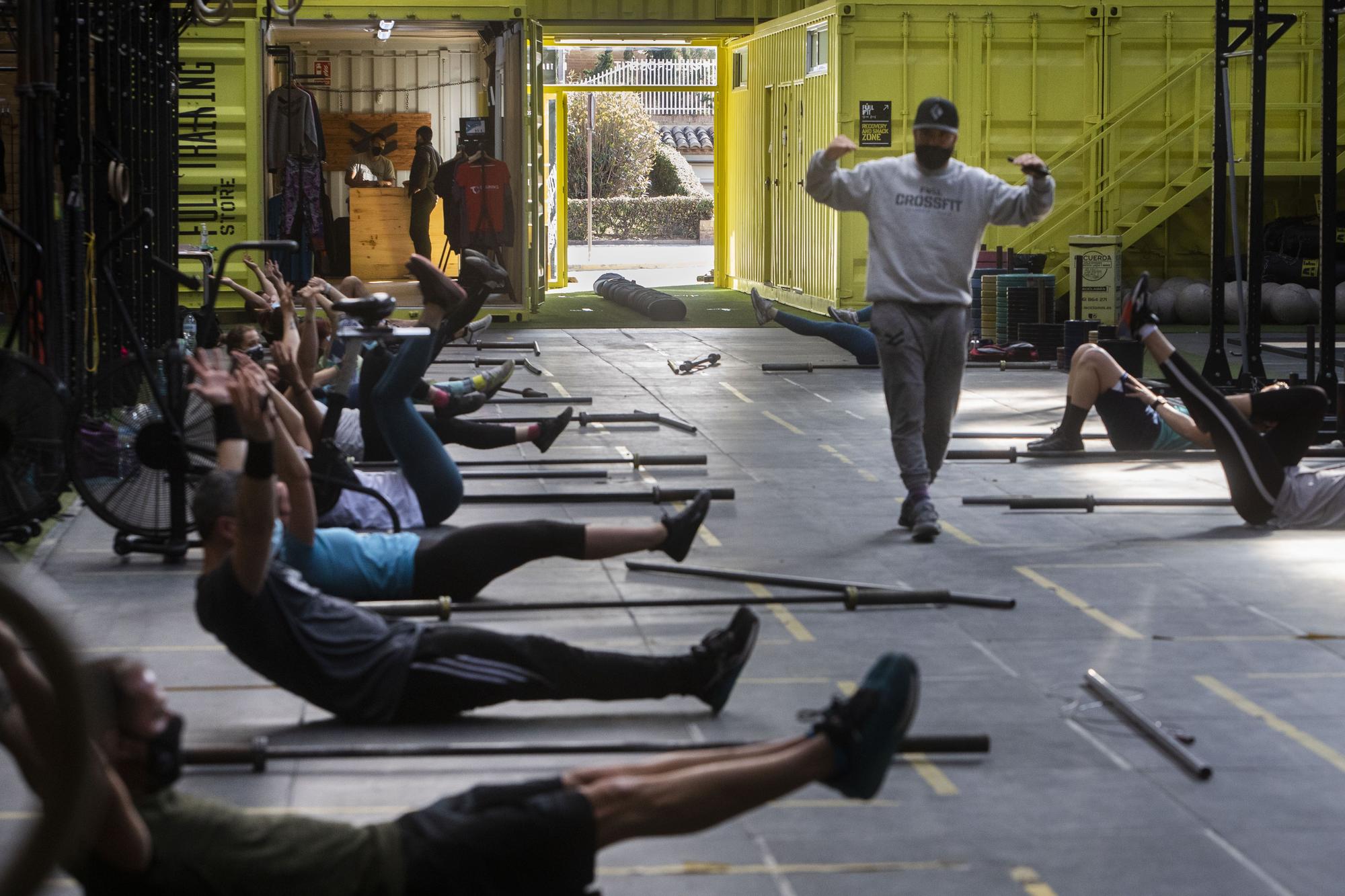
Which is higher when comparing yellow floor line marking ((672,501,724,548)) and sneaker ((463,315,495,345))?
sneaker ((463,315,495,345))

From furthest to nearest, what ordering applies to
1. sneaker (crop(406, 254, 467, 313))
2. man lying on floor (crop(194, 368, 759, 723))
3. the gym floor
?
1. sneaker (crop(406, 254, 467, 313))
2. man lying on floor (crop(194, 368, 759, 723))
3. the gym floor

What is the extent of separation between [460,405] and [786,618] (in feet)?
14.5

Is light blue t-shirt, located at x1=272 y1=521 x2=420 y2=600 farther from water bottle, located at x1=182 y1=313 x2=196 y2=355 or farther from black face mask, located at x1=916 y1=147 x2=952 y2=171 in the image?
water bottle, located at x1=182 y1=313 x2=196 y2=355

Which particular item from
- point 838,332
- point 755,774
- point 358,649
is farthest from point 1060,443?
point 755,774

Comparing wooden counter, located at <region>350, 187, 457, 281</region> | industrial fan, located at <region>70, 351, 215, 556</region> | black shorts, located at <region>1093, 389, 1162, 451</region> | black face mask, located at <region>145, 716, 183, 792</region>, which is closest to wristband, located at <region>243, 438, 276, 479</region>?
black face mask, located at <region>145, 716, 183, 792</region>

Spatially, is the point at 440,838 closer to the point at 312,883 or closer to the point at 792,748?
the point at 312,883

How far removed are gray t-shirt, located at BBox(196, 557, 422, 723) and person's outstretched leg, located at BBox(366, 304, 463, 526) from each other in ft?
9.28

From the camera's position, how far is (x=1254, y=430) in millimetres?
8773

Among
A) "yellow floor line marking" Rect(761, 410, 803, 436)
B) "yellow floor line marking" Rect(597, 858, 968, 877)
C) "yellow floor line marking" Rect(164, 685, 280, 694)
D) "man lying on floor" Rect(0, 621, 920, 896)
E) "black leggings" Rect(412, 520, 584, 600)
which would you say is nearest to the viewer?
"man lying on floor" Rect(0, 621, 920, 896)

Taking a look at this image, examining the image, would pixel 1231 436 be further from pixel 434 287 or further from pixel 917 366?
pixel 434 287

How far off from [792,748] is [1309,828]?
1727 mm

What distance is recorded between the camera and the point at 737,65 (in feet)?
93.1

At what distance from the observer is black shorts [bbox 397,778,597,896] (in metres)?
3.74

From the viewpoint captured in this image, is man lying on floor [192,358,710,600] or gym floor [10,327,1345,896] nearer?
gym floor [10,327,1345,896]
